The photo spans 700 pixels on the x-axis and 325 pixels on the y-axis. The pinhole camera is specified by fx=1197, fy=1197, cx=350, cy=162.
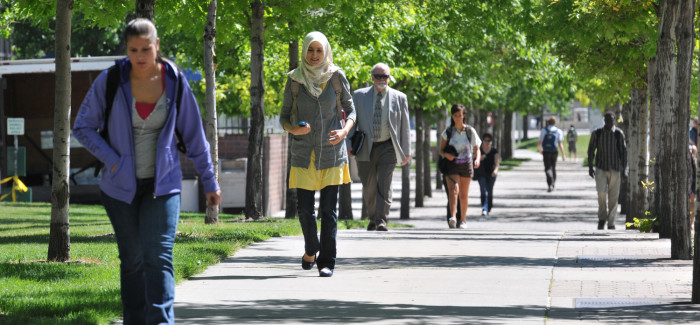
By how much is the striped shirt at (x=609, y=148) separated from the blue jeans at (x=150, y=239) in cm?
1236

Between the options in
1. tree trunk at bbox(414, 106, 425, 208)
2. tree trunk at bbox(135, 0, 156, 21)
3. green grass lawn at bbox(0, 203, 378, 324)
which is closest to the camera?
green grass lawn at bbox(0, 203, 378, 324)

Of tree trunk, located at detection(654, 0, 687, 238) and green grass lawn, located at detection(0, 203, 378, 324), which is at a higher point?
tree trunk, located at detection(654, 0, 687, 238)

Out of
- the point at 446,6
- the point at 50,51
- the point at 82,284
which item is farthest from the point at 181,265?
the point at 50,51

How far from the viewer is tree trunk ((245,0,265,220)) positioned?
611 inches

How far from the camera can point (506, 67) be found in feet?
89.7

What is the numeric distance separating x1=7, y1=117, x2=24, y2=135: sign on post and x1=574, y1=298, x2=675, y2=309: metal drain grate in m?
17.1

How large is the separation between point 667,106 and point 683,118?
28.6 inches

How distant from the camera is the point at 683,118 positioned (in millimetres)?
10102

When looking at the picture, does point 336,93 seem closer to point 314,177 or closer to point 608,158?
point 314,177

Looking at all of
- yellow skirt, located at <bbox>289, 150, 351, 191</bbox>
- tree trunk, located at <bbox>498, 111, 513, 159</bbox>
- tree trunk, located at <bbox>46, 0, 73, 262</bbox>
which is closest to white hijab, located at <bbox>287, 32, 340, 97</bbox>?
yellow skirt, located at <bbox>289, 150, 351, 191</bbox>

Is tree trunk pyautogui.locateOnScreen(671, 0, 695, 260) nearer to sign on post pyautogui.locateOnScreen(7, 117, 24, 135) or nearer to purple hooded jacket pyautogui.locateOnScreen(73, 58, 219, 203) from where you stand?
purple hooded jacket pyautogui.locateOnScreen(73, 58, 219, 203)

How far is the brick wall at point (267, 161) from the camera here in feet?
86.6

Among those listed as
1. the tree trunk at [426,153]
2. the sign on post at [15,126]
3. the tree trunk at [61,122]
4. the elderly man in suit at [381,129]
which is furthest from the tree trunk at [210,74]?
the tree trunk at [426,153]

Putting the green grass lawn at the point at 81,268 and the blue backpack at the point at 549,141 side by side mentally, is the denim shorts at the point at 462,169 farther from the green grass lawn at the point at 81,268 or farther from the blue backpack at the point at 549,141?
the blue backpack at the point at 549,141
